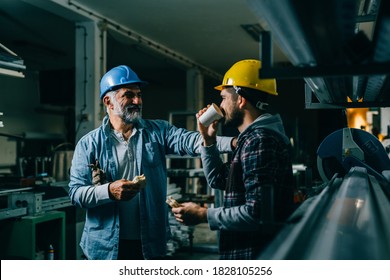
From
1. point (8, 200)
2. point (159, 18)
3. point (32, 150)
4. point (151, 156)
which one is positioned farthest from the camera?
point (32, 150)

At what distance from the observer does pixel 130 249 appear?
1.97 m

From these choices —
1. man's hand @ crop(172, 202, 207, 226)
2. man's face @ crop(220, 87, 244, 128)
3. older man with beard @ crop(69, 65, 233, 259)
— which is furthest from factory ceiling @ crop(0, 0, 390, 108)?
older man with beard @ crop(69, 65, 233, 259)

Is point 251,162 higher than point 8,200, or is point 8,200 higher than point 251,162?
point 251,162

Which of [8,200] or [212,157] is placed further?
[8,200]

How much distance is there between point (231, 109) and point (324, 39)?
32.4 inches

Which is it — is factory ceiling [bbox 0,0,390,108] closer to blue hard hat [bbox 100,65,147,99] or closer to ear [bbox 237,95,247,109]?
ear [bbox 237,95,247,109]

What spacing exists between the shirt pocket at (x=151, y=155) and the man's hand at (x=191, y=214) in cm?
56

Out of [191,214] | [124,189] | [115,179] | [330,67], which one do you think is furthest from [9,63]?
[330,67]

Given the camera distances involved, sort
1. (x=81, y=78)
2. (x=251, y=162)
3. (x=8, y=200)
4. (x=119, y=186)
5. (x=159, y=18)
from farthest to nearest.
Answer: (x=159, y=18) → (x=81, y=78) → (x=8, y=200) → (x=119, y=186) → (x=251, y=162)

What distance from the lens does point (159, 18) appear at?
501 cm

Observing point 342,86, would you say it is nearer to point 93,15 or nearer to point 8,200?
point 8,200

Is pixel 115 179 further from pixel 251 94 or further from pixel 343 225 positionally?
pixel 343 225
